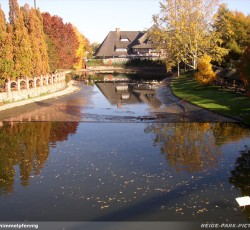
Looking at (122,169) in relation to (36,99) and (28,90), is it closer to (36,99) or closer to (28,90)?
(36,99)

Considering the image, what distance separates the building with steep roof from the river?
283ft

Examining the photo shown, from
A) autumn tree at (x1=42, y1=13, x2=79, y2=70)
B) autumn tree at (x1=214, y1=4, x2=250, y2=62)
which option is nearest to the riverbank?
autumn tree at (x1=42, y1=13, x2=79, y2=70)

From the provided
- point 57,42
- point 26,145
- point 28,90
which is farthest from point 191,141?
point 57,42

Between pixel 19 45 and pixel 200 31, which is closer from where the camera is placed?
pixel 19 45

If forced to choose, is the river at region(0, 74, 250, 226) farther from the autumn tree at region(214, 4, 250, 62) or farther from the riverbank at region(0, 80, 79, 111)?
the autumn tree at region(214, 4, 250, 62)

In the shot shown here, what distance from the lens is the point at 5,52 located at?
41.9 m

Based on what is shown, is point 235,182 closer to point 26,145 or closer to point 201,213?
point 201,213

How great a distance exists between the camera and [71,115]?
108 ft

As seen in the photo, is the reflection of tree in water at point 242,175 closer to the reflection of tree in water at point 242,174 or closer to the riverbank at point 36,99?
the reflection of tree in water at point 242,174

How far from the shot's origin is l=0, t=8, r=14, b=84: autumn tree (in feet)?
131

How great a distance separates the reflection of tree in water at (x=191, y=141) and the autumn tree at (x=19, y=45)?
22.8 m

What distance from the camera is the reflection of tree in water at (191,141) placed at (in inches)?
722

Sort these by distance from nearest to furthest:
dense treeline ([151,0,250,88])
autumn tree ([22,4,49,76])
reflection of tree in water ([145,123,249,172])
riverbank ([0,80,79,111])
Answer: reflection of tree in water ([145,123,249,172]), riverbank ([0,80,79,111]), autumn tree ([22,4,49,76]), dense treeline ([151,0,250,88])

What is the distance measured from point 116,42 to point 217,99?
89.2 meters
